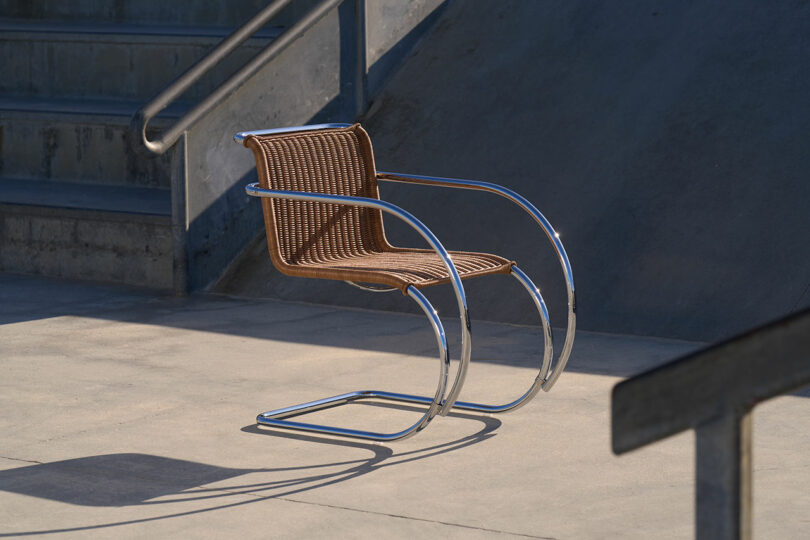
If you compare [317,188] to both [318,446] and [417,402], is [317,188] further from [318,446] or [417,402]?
[318,446]

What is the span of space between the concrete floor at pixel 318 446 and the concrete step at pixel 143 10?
394cm

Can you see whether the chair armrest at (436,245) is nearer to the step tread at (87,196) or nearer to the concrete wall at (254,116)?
the concrete wall at (254,116)

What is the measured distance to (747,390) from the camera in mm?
1259

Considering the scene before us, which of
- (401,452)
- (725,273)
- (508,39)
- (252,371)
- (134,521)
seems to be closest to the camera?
(134,521)

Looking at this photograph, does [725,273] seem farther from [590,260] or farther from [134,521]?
[134,521]

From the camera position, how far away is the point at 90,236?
23.5ft

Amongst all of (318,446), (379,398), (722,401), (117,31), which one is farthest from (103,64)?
(722,401)

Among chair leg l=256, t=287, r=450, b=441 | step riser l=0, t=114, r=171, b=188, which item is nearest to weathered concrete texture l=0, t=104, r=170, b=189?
step riser l=0, t=114, r=171, b=188

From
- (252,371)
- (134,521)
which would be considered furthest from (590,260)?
(134,521)

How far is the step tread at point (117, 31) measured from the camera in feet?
28.1

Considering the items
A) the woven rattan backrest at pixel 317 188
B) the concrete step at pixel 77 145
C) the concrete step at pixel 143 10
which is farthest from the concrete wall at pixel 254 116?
the woven rattan backrest at pixel 317 188

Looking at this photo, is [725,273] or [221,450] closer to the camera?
[221,450]

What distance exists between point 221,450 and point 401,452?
1.79 feet

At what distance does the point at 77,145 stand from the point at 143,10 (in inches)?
84.4
